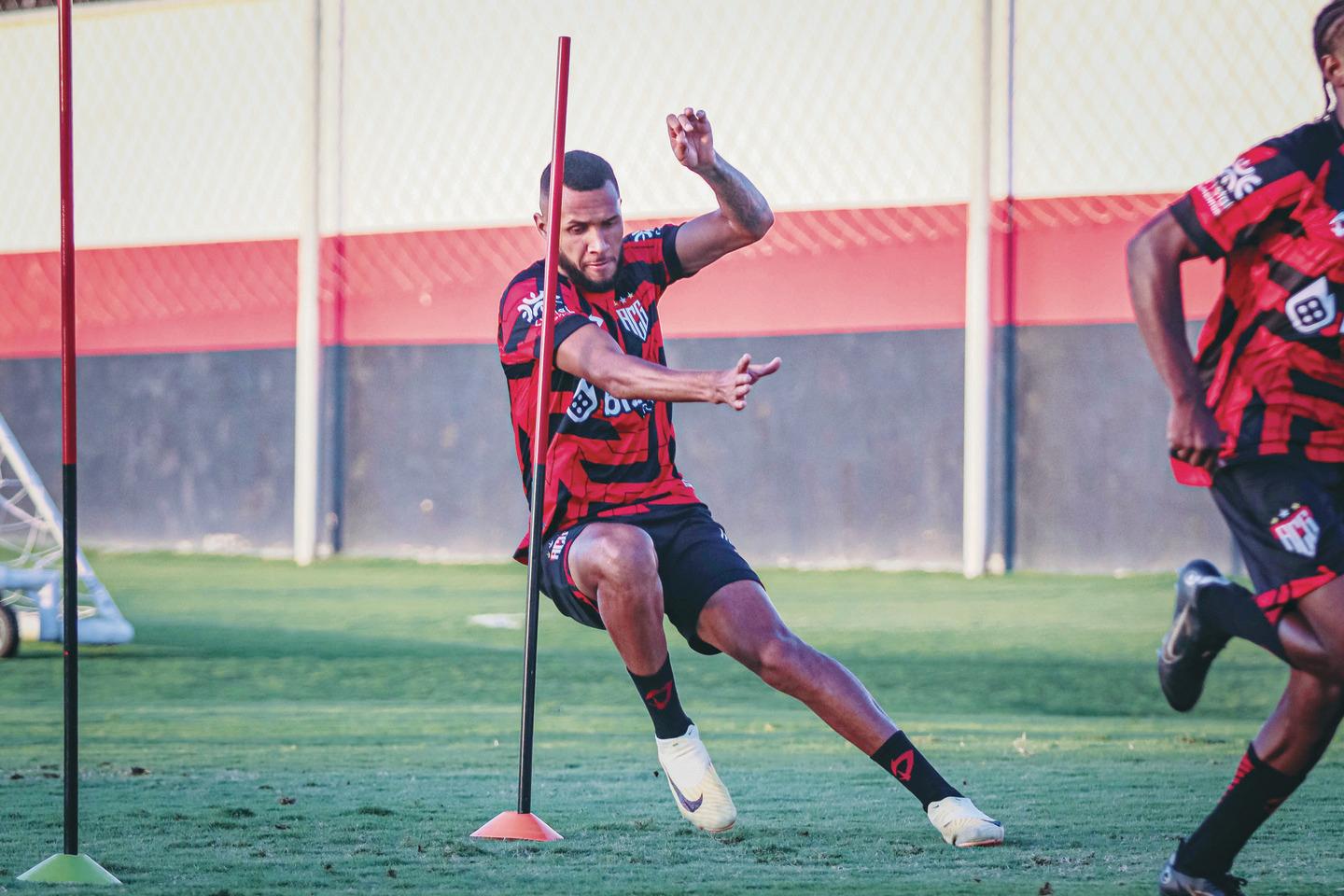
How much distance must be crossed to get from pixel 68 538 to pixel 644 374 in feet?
4.58

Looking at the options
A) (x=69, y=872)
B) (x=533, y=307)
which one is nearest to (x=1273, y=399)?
(x=533, y=307)

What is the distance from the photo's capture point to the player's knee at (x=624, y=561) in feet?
14.3

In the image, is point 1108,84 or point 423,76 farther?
point 423,76

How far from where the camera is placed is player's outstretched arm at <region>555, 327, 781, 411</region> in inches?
148

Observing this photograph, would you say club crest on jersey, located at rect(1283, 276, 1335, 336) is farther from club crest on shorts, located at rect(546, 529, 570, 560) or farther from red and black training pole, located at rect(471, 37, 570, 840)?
club crest on shorts, located at rect(546, 529, 570, 560)

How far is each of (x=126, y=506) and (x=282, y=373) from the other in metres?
2.38

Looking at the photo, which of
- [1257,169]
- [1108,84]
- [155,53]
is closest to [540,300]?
[1257,169]

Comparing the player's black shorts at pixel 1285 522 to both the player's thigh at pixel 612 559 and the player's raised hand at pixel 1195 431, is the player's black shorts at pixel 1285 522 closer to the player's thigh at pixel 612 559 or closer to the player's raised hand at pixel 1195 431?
the player's raised hand at pixel 1195 431

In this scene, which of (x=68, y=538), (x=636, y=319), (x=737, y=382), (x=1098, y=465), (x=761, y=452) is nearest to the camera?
(x=737, y=382)

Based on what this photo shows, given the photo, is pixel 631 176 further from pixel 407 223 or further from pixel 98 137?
pixel 98 137

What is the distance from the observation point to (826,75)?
13.0 m

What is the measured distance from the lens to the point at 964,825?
4172mm

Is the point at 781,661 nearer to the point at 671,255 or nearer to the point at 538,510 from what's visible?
the point at 538,510

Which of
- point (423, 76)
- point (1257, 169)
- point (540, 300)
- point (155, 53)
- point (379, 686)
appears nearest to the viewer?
point (1257, 169)
